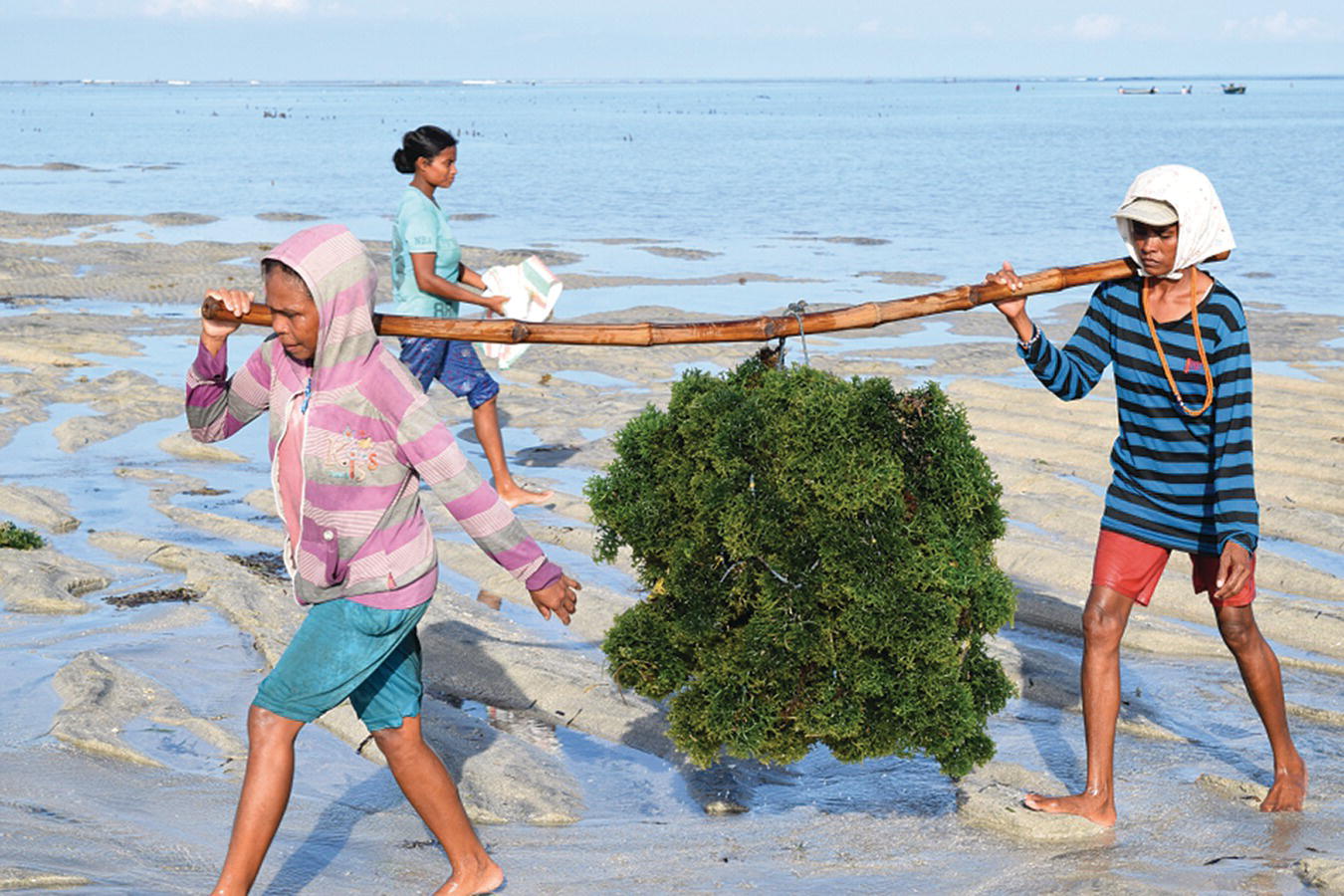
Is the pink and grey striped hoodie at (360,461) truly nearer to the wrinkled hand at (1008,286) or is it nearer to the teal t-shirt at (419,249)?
the wrinkled hand at (1008,286)

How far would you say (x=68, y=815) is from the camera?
4371 millimetres

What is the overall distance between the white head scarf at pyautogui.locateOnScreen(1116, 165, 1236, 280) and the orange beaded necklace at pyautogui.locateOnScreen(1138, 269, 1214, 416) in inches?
4.2

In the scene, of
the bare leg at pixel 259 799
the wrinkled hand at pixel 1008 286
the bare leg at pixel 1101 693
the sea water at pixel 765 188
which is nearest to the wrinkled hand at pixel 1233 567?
the bare leg at pixel 1101 693

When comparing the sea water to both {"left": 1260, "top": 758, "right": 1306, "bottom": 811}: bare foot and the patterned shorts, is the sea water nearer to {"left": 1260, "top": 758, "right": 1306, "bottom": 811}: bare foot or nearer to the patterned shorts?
the patterned shorts

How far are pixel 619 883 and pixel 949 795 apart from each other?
50.6 inches

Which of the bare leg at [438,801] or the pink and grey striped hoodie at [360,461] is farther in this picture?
the bare leg at [438,801]

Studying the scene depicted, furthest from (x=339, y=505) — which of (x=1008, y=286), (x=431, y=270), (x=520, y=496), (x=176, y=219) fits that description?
(x=176, y=219)

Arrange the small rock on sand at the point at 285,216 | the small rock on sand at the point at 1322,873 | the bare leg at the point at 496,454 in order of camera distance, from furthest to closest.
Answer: the small rock on sand at the point at 285,216 < the bare leg at the point at 496,454 < the small rock on sand at the point at 1322,873

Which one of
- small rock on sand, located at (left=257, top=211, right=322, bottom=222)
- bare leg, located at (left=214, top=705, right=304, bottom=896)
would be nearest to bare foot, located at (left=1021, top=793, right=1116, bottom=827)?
bare leg, located at (left=214, top=705, right=304, bottom=896)

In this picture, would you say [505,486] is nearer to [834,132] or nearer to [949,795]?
[949,795]

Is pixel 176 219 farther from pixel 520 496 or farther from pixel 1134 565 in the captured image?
pixel 1134 565

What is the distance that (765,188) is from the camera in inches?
1454

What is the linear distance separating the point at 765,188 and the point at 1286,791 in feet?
109

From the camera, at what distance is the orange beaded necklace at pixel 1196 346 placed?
167 inches
